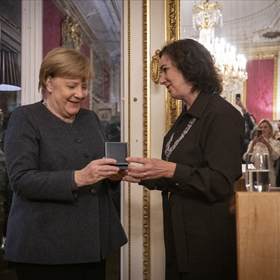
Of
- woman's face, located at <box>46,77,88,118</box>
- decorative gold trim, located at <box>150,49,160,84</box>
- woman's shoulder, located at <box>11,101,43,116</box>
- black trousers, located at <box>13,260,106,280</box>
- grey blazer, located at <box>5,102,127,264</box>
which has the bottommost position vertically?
black trousers, located at <box>13,260,106,280</box>

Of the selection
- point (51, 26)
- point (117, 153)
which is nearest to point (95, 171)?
point (117, 153)

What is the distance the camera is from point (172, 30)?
→ 2.75 metres

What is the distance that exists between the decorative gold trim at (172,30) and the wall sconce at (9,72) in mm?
1204

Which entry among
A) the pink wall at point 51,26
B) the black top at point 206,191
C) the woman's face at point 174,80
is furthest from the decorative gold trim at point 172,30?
the black top at point 206,191

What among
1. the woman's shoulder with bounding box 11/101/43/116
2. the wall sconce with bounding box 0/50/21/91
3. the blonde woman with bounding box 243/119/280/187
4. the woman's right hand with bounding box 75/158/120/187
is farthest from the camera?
the wall sconce with bounding box 0/50/21/91

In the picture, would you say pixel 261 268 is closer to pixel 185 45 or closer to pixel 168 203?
pixel 168 203

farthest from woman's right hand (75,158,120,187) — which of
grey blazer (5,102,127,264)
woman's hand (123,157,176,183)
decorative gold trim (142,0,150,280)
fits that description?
decorative gold trim (142,0,150,280)

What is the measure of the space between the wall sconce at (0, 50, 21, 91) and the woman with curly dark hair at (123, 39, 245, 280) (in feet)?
5.55

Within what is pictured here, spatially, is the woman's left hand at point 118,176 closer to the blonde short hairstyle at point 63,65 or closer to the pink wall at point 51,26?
the blonde short hairstyle at point 63,65

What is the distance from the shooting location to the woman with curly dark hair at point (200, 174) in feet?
5.17

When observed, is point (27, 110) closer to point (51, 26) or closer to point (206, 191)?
point (206, 191)

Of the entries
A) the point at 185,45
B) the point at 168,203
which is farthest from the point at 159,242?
the point at 185,45

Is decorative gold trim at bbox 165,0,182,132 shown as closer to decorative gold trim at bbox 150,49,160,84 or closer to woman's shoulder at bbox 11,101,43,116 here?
decorative gold trim at bbox 150,49,160,84

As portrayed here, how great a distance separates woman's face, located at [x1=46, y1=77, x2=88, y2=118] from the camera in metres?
1.62
